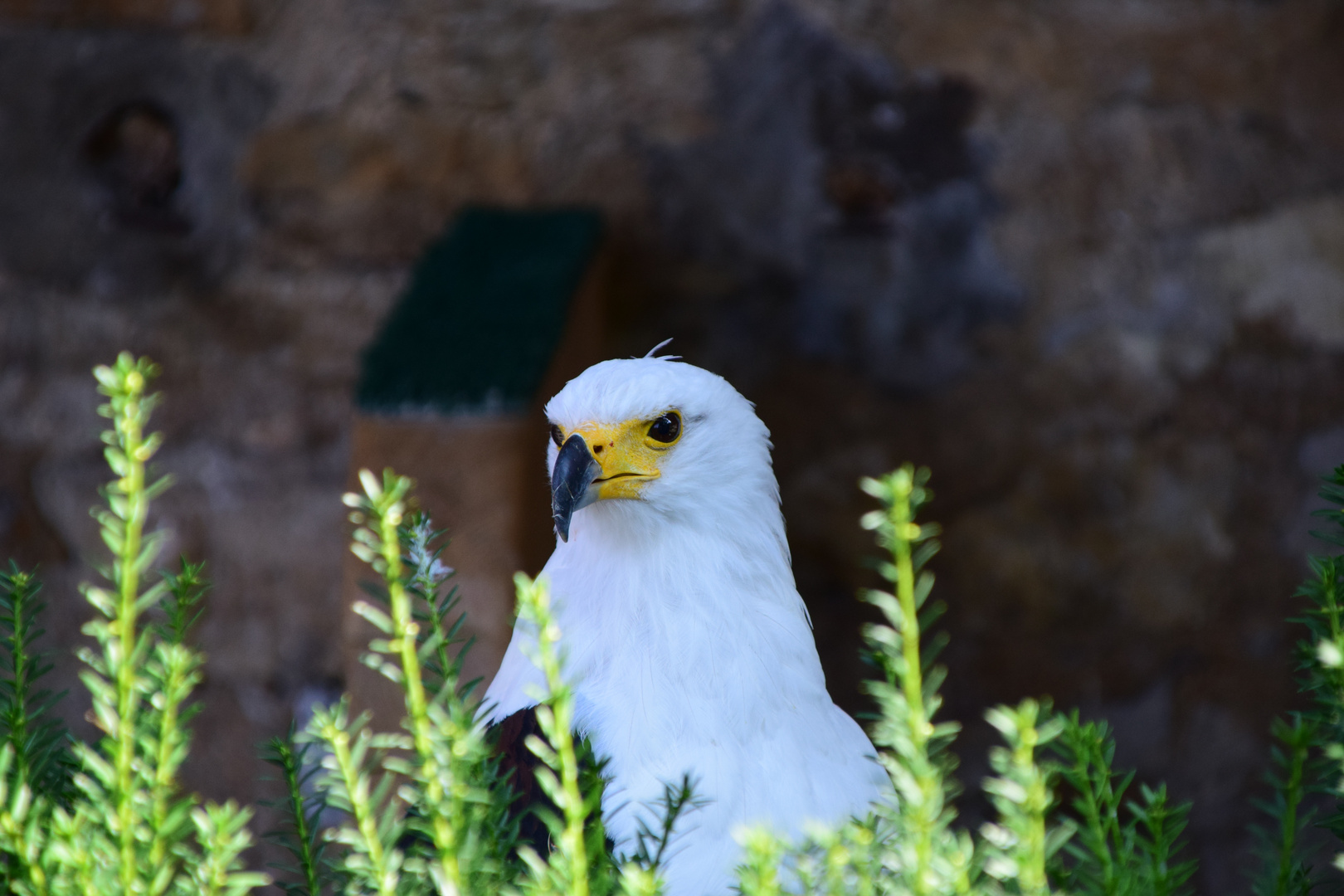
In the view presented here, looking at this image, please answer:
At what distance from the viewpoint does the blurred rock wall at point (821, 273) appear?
190cm

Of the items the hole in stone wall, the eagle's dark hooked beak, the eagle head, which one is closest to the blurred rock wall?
the hole in stone wall

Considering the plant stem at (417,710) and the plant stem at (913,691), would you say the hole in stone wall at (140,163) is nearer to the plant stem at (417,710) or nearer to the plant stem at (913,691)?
the plant stem at (417,710)

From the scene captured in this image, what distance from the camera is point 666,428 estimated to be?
3.58 feet

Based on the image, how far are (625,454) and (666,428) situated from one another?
5 centimetres

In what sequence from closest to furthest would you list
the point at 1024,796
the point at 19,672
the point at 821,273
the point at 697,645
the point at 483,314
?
the point at 1024,796 → the point at 19,672 → the point at 697,645 → the point at 483,314 → the point at 821,273

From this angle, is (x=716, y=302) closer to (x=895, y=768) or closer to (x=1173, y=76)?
(x=1173, y=76)

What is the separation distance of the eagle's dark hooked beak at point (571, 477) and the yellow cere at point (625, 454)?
0.04ft

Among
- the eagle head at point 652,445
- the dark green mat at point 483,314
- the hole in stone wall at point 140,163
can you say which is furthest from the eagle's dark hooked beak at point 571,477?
the hole in stone wall at point 140,163

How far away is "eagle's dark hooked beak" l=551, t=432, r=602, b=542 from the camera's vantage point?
3.37 feet

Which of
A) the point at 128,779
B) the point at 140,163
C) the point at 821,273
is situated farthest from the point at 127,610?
the point at 140,163

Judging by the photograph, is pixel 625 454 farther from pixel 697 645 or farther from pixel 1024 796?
pixel 1024 796

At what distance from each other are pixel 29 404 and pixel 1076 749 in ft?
6.24

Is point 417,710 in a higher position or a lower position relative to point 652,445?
lower

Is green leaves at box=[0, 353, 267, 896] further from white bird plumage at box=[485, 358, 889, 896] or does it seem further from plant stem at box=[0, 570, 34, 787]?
white bird plumage at box=[485, 358, 889, 896]
